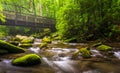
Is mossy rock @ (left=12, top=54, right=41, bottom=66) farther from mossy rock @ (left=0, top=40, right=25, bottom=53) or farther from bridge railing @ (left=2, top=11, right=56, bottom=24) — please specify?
bridge railing @ (left=2, top=11, right=56, bottom=24)

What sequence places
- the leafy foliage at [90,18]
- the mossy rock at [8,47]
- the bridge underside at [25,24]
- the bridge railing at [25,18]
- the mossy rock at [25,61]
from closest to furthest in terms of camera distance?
the mossy rock at [25,61] → the mossy rock at [8,47] → the leafy foliage at [90,18] → the bridge railing at [25,18] → the bridge underside at [25,24]

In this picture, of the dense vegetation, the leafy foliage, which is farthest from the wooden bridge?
the leafy foliage

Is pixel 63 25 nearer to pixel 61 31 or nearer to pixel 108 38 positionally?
pixel 61 31

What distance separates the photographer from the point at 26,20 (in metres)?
33.0

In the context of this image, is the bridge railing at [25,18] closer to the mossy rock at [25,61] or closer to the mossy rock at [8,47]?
the mossy rock at [8,47]

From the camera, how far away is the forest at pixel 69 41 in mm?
9438

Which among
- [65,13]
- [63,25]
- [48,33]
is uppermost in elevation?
[65,13]

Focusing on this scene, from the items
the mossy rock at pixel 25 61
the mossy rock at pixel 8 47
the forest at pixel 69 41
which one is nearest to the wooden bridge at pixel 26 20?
the forest at pixel 69 41

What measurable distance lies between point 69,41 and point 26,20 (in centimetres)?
1278

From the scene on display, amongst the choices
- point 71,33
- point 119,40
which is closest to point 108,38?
point 119,40

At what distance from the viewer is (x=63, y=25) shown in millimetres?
24578

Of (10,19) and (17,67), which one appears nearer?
(17,67)

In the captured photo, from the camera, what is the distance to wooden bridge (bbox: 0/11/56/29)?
96.7ft

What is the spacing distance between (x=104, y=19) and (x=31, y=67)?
15.3 m
